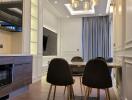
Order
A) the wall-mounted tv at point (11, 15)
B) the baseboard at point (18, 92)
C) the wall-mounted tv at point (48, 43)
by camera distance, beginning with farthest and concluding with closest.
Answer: the wall-mounted tv at point (48, 43), the wall-mounted tv at point (11, 15), the baseboard at point (18, 92)

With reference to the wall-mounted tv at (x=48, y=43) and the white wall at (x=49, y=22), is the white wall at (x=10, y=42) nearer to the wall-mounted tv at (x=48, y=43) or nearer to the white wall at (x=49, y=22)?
the wall-mounted tv at (x=48, y=43)

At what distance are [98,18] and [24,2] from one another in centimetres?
554

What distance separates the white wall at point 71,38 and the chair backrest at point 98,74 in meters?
7.76

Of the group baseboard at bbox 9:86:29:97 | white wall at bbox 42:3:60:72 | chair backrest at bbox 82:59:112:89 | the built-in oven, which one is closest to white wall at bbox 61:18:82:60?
white wall at bbox 42:3:60:72

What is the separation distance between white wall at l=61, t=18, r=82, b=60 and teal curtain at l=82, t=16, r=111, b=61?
28 cm

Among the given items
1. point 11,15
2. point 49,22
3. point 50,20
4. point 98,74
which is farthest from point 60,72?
point 50,20

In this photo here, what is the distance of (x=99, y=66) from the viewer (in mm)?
3330

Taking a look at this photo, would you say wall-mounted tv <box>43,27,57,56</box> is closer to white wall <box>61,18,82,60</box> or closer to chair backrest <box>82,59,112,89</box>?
white wall <box>61,18,82,60</box>

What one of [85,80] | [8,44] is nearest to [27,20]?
[8,44]

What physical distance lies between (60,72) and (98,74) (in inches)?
26.4

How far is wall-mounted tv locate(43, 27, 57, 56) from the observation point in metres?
8.46

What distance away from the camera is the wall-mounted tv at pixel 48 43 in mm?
8461

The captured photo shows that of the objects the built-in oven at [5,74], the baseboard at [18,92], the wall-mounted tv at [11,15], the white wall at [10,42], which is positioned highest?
the wall-mounted tv at [11,15]

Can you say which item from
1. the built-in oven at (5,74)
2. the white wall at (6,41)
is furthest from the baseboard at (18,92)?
the white wall at (6,41)
